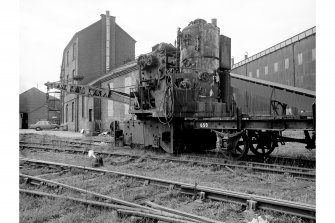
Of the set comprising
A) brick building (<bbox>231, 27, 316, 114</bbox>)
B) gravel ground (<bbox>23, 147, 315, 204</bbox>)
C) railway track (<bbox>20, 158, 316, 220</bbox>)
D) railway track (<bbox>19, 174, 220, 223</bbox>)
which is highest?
brick building (<bbox>231, 27, 316, 114</bbox>)

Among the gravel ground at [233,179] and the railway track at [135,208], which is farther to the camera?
the gravel ground at [233,179]

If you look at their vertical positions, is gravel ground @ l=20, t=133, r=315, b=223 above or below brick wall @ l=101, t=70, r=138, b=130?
below

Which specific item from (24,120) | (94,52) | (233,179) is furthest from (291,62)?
(94,52)

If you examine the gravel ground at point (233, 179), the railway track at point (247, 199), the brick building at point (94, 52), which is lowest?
the gravel ground at point (233, 179)

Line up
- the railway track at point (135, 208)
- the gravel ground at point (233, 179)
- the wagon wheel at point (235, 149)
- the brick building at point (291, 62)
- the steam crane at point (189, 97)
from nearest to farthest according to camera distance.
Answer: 1. the brick building at point (291, 62)
2. the railway track at point (135, 208)
3. the gravel ground at point (233, 179)
4. the wagon wheel at point (235, 149)
5. the steam crane at point (189, 97)

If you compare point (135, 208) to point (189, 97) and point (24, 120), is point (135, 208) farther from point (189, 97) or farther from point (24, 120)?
point (189, 97)

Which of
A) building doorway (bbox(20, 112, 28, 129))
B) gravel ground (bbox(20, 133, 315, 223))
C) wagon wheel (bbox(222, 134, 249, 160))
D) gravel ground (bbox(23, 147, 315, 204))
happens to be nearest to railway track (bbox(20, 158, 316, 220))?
gravel ground (bbox(20, 133, 315, 223))

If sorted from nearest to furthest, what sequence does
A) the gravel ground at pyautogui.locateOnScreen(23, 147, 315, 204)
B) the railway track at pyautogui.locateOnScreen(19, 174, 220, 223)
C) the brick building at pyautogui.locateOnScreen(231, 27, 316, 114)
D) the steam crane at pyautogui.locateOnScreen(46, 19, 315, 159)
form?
the brick building at pyautogui.locateOnScreen(231, 27, 316, 114) → the railway track at pyautogui.locateOnScreen(19, 174, 220, 223) → the gravel ground at pyautogui.locateOnScreen(23, 147, 315, 204) → the steam crane at pyautogui.locateOnScreen(46, 19, 315, 159)

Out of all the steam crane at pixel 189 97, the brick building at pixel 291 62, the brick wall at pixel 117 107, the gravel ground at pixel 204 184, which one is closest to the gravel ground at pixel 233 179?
the gravel ground at pixel 204 184

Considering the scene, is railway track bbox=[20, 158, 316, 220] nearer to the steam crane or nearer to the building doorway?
the building doorway

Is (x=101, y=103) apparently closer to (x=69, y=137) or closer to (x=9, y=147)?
(x=69, y=137)

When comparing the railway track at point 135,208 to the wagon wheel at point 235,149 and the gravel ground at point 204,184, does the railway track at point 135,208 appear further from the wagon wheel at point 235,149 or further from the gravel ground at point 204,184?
the wagon wheel at point 235,149

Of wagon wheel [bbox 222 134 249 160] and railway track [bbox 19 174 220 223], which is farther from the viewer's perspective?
wagon wheel [bbox 222 134 249 160]

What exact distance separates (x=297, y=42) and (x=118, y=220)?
3.45m
